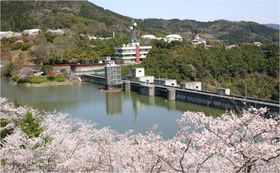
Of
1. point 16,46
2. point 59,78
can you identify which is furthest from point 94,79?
point 16,46

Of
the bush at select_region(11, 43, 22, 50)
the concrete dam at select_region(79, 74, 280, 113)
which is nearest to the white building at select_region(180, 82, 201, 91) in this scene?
the concrete dam at select_region(79, 74, 280, 113)

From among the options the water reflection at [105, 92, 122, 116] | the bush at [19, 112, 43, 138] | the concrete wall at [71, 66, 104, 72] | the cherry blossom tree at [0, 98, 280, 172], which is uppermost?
the cherry blossom tree at [0, 98, 280, 172]

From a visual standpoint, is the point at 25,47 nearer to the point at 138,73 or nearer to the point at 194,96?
the point at 138,73

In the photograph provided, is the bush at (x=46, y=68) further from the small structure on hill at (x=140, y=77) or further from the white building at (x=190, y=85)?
the white building at (x=190, y=85)

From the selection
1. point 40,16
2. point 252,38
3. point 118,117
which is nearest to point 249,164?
point 118,117

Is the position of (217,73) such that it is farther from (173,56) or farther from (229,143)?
(229,143)

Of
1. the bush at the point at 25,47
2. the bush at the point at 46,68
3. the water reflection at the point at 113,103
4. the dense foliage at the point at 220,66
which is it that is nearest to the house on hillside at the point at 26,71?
the bush at the point at 46,68

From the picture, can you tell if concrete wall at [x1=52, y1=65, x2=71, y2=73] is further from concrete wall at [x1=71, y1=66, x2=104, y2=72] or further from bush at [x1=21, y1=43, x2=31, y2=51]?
bush at [x1=21, y1=43, x2=31, y2=51]
